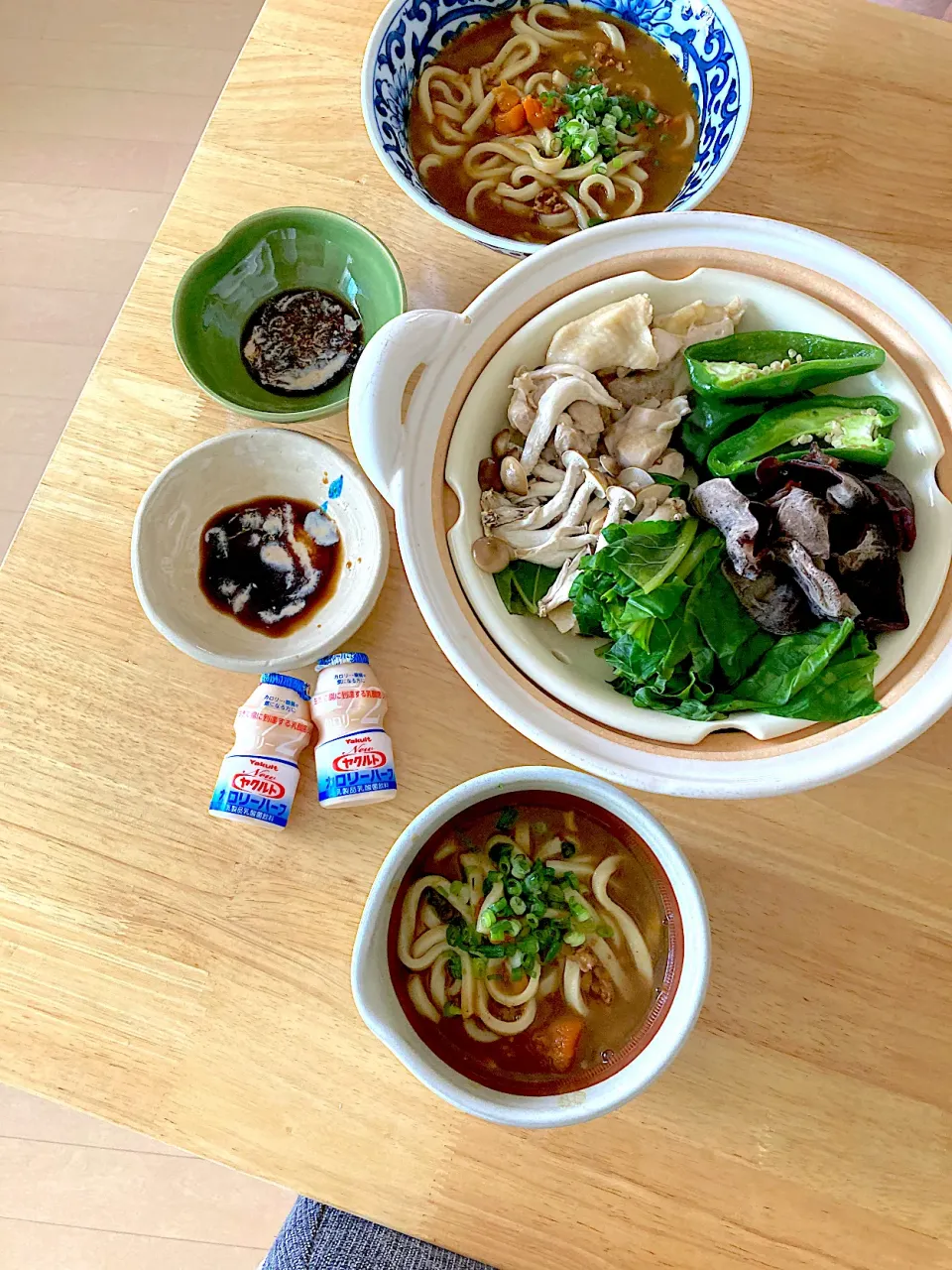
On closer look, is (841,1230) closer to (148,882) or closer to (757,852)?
(757,852)

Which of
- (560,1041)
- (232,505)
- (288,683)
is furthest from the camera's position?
(232,505)

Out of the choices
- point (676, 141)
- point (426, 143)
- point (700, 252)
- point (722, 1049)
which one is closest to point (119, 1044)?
point (722, 1049)

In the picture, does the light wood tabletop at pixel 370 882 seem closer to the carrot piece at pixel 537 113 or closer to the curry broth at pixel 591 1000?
the curry broth at pixel 591 1000

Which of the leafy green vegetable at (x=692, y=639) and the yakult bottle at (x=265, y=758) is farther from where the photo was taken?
the yakult bottle at (x=265, y=758)

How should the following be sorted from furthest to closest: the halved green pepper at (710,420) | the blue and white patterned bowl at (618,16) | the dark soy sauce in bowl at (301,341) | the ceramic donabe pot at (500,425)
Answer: the dark soy sauce in bowl at (301,341), the blue and white patterned bowl at (618,16), the halved green pepper at (710,420), the ceramic donabe pot at (500,425)

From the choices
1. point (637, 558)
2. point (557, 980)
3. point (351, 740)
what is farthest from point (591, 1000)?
point (637, 558)

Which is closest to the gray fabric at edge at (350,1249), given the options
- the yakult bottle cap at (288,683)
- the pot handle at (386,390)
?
the yakult bottle cap at (288,683)

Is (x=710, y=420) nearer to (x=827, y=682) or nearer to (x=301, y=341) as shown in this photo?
(x=827, y=682)
